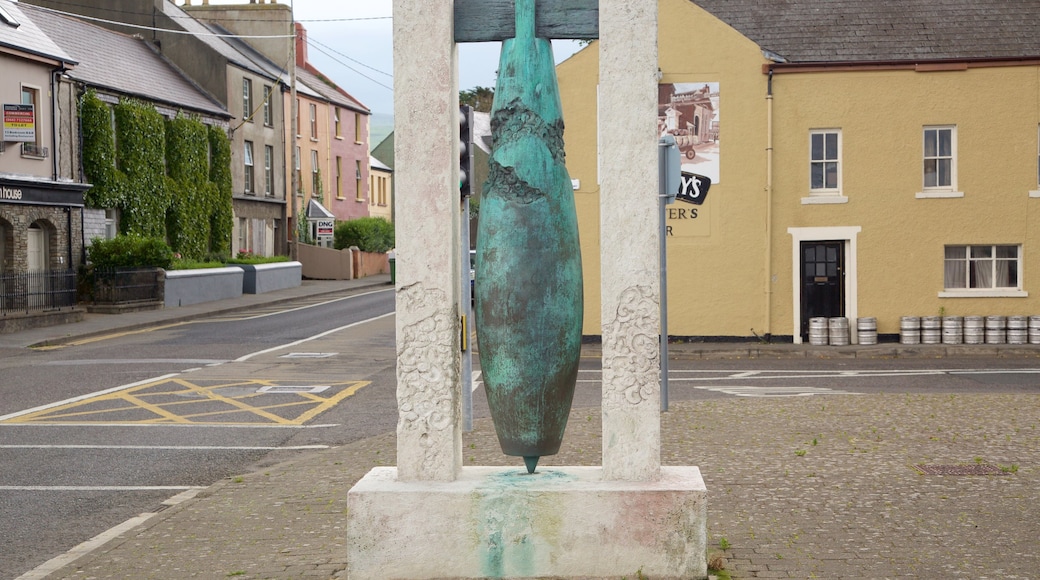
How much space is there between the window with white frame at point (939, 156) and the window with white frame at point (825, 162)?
1.89 m

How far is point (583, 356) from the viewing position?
872 inches

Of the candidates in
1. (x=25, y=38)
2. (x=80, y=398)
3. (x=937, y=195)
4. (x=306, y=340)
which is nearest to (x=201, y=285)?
(x=25, y=38)

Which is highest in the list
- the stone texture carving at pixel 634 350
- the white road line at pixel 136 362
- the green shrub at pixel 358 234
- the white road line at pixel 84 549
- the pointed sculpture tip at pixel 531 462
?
the green shrub at pixel 358 234

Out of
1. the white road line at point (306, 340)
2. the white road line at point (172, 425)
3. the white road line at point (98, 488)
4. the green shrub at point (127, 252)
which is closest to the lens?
the white road line at point (98, 488)

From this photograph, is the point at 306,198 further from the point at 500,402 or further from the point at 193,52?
the point at 500,402

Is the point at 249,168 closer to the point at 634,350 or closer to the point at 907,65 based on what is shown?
the point at 907,65

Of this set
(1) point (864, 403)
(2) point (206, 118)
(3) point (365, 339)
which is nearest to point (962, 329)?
(1) point (864, 403)

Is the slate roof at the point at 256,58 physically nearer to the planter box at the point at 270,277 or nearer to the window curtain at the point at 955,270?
the planter box at the point at 270,277

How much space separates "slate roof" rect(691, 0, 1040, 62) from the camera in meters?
23.5

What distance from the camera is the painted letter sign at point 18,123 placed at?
96.7 ft

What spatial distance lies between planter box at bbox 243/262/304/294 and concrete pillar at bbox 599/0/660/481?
121ft

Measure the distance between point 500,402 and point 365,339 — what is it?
1889cm

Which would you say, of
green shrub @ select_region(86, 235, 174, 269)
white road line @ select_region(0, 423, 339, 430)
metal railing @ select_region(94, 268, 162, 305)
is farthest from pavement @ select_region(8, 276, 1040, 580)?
green shrub @ select_region(86, 235, 174, 269)

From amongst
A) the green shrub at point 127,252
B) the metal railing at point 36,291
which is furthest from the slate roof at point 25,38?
the metal railing at point 36,291
